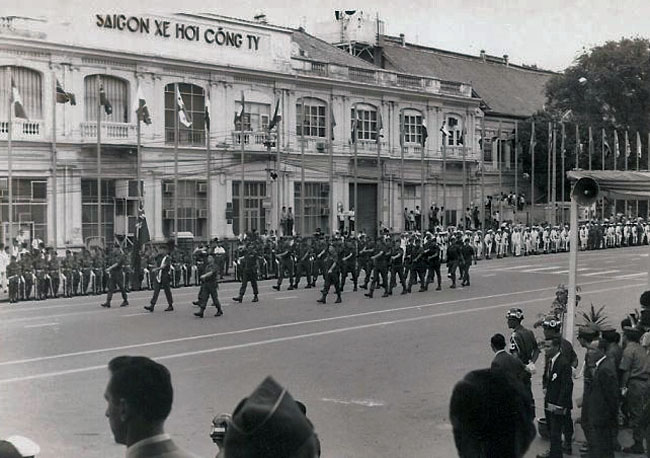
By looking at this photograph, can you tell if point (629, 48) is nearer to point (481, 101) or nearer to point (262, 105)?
point (481, 101)

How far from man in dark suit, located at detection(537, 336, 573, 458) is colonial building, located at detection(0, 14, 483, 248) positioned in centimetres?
→ 1767

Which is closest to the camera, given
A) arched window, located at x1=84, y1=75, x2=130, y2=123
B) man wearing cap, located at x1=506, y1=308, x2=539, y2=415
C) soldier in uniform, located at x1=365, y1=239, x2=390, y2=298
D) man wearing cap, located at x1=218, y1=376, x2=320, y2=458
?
man wearing cap, located at x1=218, y1=376, x2=320, y2=458

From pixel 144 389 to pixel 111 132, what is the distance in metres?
27.7

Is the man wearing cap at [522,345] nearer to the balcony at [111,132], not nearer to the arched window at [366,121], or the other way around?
the balcony at [111,132]

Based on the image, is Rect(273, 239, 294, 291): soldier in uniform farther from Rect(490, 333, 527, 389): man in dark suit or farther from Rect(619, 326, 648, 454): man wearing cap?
Rect(619, 326, 648, 454): man wearing cap

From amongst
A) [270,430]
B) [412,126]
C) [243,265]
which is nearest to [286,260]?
[243,265]

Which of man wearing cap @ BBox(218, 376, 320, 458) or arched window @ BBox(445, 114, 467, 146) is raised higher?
arched window @ BBox(445, 114, 467, 146)

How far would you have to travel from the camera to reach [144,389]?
3240 millimetres

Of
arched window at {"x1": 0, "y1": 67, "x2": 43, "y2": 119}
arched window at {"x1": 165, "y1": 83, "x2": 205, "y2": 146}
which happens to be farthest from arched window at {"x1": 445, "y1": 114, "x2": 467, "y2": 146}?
arched window at {"x1": 0, "y1": 67, "x2": 43, "y2": 119}

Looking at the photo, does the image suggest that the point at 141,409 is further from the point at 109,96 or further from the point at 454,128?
the point at 454,128

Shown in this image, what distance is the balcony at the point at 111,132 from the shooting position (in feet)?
94.8

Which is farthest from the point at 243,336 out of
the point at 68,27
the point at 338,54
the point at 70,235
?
the point at 338,54

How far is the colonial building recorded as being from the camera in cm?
2739

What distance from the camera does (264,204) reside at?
109 feet
